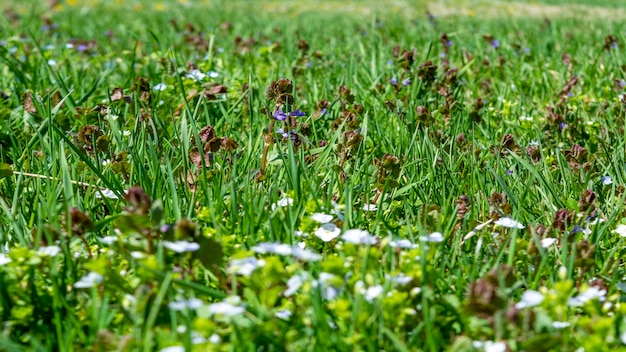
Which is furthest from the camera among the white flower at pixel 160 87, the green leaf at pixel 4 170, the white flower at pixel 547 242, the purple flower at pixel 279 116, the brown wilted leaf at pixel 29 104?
the white flower at pixel 160 87

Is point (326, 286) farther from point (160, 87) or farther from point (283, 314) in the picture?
point (160, 87)

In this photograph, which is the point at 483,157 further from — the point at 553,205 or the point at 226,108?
the point at 226,108

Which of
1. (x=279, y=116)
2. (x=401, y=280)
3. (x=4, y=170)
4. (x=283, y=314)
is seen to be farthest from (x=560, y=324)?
(x=4, y=170)

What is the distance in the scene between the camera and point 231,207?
2088 millimetres

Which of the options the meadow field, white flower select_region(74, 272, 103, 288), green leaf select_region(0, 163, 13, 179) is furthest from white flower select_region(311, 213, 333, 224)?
green leaf select_region(0, 163, 13, 179)

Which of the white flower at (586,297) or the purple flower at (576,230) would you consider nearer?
the white flower at (586,297)

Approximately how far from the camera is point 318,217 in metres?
1.86

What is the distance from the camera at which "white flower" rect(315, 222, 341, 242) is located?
183cm

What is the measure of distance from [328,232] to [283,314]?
37cm

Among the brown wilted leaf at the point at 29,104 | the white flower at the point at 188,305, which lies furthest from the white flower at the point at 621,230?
the brown wilted leaf at the point at 29,104

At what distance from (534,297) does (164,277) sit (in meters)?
0.75

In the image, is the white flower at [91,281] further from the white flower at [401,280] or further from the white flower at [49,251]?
the white flower at [401,280]

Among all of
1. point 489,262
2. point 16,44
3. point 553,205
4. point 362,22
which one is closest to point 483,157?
point 553,205

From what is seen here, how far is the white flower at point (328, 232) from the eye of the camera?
183 centimetres
